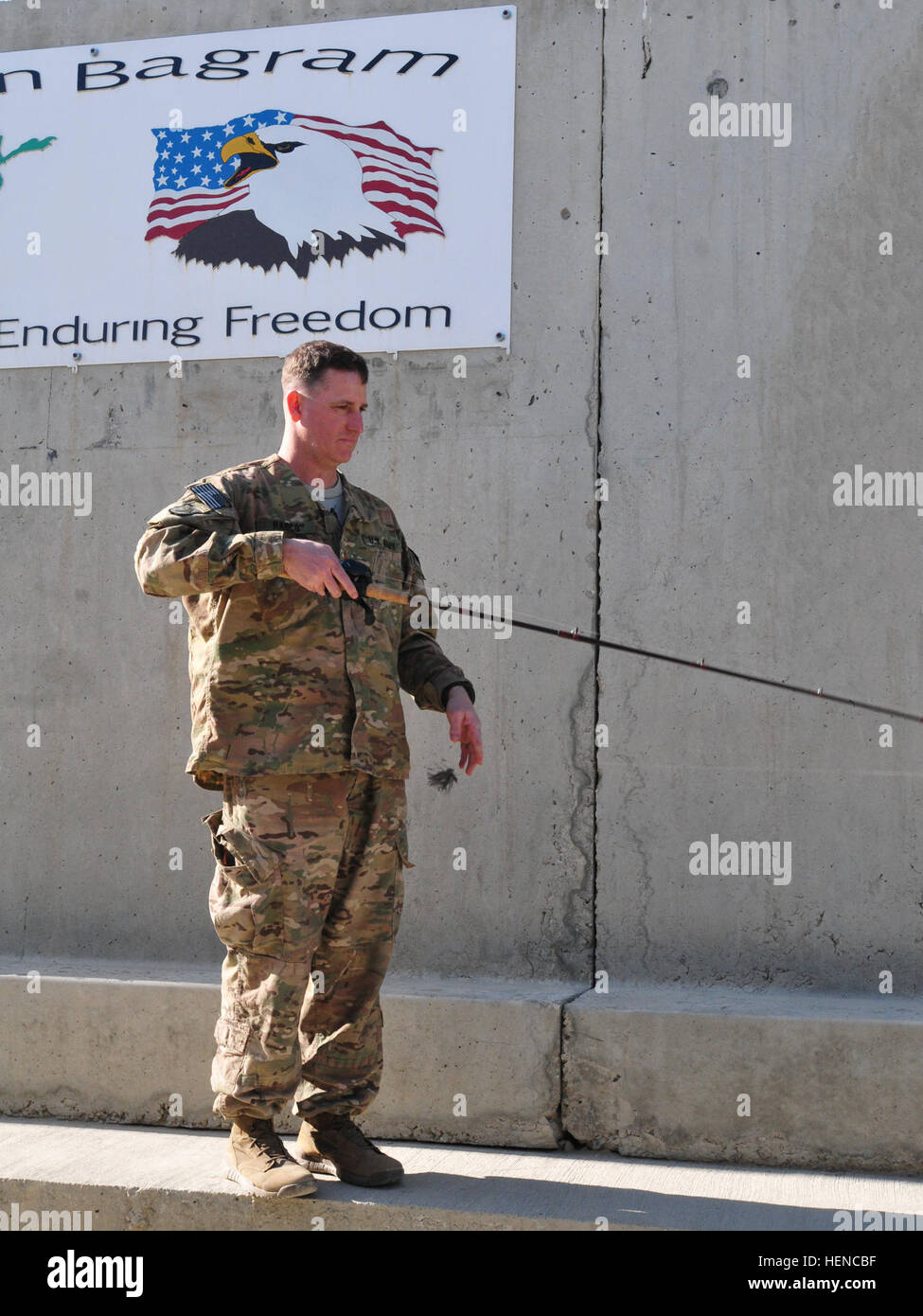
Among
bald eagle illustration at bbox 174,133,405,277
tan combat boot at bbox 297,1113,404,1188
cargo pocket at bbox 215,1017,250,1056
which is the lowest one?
tan combat boot at bbox 297,1113,404,1188

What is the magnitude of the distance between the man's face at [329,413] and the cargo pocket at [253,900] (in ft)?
3.03

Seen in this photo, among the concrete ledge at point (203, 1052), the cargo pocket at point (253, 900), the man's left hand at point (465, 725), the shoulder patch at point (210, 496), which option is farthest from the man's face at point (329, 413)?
the concrete ledge at point (203, 1052)

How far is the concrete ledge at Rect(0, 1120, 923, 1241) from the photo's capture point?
296 cm

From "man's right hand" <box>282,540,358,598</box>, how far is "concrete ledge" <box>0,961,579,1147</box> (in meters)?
1.36

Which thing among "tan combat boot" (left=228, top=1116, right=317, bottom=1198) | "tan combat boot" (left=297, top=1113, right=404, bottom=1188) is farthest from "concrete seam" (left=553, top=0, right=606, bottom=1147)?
"tan combat boot" (left=228, top=1116, right=317, bottom=1198)

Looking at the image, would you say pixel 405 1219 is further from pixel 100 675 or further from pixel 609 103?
pixel 609 103

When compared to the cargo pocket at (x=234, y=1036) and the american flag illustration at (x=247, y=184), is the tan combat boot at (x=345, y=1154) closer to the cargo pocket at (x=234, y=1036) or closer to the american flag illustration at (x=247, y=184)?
the cargo pocket at (x=234, y=1036)

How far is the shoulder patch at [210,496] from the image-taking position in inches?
119

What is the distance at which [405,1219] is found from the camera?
296 cm

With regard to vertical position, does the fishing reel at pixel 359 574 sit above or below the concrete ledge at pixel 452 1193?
above

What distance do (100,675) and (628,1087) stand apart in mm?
2067

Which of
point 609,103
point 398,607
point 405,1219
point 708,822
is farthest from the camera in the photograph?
point 609,103

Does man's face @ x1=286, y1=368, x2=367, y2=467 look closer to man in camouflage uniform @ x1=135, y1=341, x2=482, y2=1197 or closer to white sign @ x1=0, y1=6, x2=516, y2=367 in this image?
man in camouflage uniform @ x1=135, y1=341, x2=482, y2=1197

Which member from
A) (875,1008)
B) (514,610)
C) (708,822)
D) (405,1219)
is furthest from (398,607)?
(875,1008)
